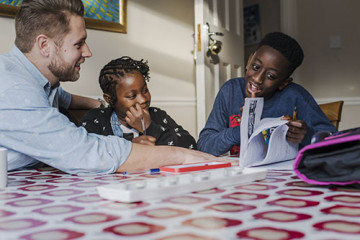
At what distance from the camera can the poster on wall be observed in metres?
5.06

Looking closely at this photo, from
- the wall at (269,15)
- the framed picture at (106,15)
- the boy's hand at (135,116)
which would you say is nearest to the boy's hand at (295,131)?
the boy's hand at (135,116)

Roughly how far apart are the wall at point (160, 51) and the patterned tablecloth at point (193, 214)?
6.67 ft

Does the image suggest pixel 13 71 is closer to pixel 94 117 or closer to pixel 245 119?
pixel 94 117

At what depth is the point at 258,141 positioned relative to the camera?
1.11 m

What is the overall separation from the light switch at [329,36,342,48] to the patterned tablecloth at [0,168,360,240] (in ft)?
10.9

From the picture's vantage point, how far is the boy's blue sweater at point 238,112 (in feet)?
4.84

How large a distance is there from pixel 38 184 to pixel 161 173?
0.92ft

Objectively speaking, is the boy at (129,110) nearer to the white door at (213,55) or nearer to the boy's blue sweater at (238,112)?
the boy's blue sweater at (238,112)

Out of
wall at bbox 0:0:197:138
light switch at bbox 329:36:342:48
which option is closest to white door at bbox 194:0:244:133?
wall at bbox 0:0:197:138

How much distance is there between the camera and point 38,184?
84 centimetres

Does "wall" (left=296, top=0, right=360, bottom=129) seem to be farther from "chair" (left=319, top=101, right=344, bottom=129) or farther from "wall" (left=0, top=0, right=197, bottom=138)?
"chair" (left=319, top=101, right=344, bottom=129)

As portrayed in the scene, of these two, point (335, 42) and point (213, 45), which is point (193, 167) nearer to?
point (213, 45)

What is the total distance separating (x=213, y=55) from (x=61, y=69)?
5.83ft

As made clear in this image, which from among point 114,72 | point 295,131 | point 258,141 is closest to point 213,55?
point 114,72
